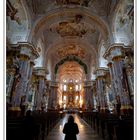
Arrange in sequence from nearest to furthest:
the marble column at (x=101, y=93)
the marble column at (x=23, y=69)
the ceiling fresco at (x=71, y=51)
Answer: the marble column at (x=23, y=69) → the marble column at (x=101, y=93) → the ceiling fresco at (x=71, y=51)

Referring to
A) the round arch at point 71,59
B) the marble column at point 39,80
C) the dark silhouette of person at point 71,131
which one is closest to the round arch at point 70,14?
the marble column at point 39,80

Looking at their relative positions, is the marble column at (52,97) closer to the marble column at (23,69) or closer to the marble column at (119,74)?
the marble column at (23,69)

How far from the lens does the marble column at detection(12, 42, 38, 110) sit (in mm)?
10163

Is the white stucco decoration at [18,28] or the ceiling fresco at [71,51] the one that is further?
the ceiling fresco at [71,51]

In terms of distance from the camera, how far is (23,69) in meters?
11.0

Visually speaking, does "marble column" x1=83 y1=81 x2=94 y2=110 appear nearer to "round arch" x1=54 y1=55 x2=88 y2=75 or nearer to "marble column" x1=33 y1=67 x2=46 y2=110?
"round arch" x1=54 y1=55 x2=88 y2=75

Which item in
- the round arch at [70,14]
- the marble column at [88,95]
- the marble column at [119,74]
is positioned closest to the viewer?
the marble column at [119,74]

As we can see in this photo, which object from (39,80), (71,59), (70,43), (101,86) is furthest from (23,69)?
(71,59)

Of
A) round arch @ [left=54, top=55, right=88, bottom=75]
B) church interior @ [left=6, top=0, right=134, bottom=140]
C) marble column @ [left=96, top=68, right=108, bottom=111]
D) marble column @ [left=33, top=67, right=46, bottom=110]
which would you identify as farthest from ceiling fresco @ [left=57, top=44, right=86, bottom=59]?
marble column @ [left=33, top=67, right=46, bottom=110]

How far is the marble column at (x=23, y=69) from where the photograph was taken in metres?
10.2

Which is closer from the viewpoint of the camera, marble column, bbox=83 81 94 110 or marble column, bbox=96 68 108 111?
marble column, bbox=96 68 108 111

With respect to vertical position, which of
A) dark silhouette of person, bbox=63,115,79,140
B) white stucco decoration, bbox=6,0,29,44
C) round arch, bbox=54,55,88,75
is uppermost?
white stucco decoration, bbox=6,0,29,44

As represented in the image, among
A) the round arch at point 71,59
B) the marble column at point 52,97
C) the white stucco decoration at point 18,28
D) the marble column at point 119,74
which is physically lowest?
the marble column at point 52,97

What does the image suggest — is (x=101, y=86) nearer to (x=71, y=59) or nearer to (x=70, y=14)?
(x=70, y=14)
